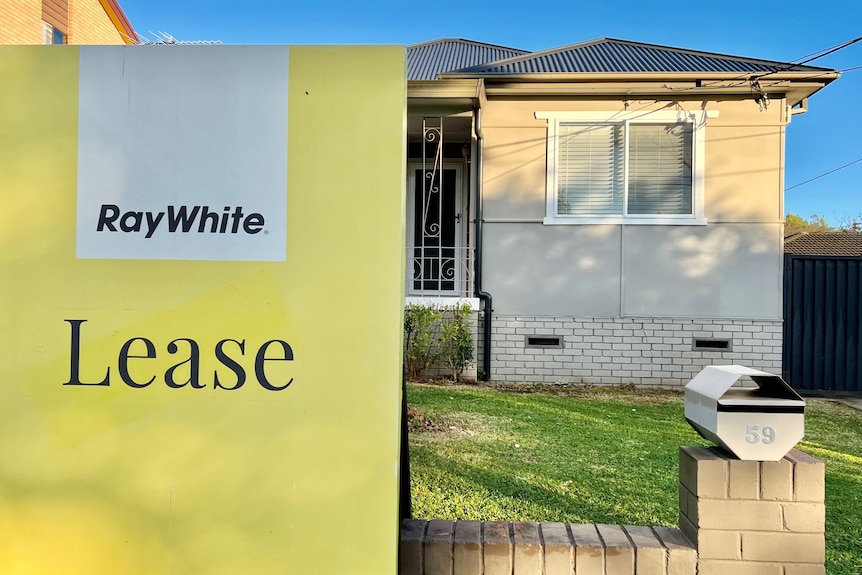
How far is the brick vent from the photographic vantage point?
1.79 meters

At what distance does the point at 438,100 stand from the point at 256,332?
6172 mm

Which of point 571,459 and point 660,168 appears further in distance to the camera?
point 660,168

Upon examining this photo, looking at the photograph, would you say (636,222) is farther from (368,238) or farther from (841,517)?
(368,238)

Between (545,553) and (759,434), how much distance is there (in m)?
0.80

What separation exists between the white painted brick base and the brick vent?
227 inches

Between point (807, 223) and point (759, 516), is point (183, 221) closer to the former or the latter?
point (759, 516)

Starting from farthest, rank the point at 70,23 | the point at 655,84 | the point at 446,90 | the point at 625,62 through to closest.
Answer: the point at 70,23
the point at 625,62
the point at 655,84
the point at 446,90

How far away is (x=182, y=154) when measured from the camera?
1.65 m

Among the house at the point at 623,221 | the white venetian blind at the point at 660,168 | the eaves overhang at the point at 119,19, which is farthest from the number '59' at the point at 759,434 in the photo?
the eaves overhang at the point at 119,19

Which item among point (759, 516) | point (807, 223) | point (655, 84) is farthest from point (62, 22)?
point (807, 223)

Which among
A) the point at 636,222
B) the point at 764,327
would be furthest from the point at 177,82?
the point at 764,327

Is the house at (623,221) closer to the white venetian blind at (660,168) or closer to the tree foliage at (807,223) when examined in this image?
the white venetian blind at (660,168)

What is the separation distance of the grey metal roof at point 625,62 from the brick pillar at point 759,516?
260 inches

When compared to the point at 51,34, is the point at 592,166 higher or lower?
lower
